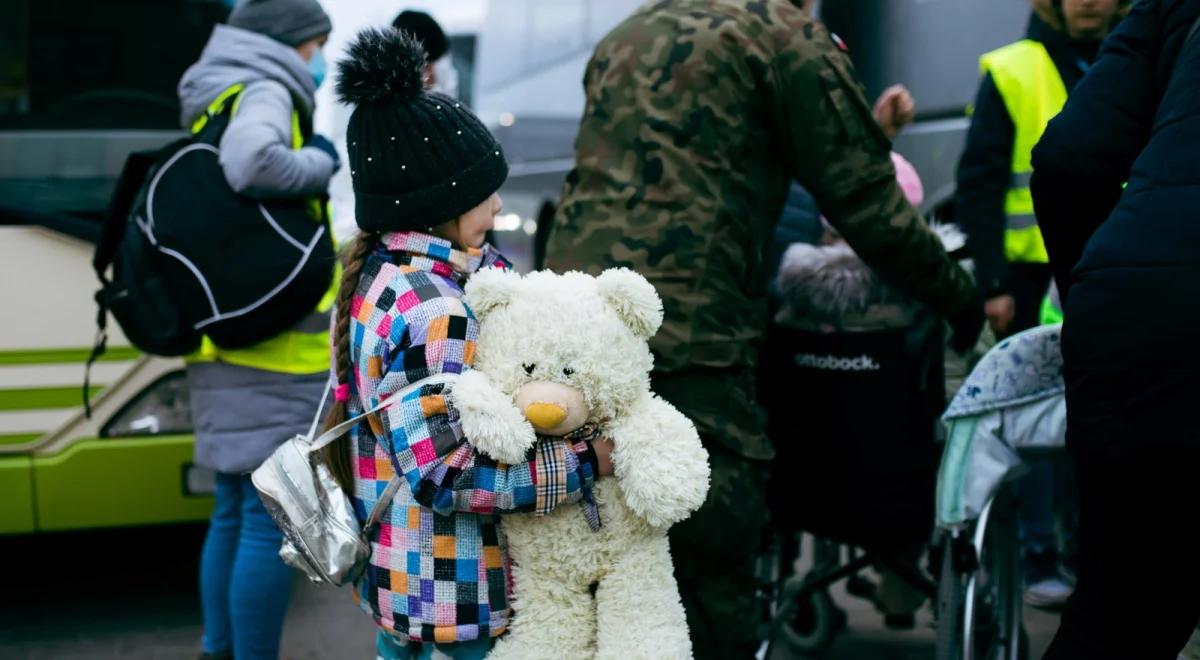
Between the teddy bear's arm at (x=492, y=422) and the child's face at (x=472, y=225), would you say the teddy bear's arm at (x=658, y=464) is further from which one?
the child's face at (x=472, y=225)

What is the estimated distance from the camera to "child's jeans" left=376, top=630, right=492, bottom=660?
2350 millimetres

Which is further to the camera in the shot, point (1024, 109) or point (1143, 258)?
point (1024, 109)

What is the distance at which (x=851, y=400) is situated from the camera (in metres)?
3.38

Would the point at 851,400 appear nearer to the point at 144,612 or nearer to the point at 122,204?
the point at 122,204

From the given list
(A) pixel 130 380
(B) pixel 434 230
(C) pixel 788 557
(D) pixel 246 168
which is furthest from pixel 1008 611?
(A) pixel 130 380

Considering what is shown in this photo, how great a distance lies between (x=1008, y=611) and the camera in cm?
357

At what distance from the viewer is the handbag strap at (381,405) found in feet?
7.14

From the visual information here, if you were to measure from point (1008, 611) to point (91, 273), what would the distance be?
289 cm

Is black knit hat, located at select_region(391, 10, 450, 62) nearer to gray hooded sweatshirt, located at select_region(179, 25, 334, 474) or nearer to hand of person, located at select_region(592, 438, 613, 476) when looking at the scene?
gray hooded sweatshirt, located at select_region(179, 25, 334, 474)

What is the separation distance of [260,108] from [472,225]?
1.40m

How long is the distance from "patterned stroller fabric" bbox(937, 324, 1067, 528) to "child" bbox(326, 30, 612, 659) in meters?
1.18

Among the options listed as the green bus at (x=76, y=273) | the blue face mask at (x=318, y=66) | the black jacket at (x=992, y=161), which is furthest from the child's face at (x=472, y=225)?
the green bus at (x=76, y=273)

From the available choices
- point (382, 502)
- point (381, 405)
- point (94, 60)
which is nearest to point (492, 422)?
point (381, 405)

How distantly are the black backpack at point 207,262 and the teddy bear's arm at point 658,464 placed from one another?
1509 millimetres
